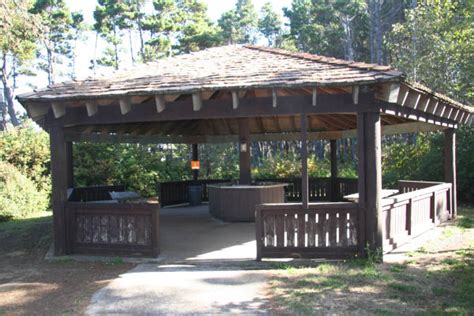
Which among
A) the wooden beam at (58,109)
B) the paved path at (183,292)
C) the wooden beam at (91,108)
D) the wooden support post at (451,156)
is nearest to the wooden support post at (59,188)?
the wooden beam at (58,109)

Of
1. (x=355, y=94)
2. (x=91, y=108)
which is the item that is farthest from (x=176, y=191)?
(x=355, y=94)

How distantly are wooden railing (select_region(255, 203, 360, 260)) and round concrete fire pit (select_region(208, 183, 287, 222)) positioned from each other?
3.99 meters

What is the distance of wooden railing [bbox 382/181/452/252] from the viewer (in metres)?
8.38

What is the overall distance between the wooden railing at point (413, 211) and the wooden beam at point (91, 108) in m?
5.18

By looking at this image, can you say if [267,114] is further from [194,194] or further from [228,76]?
[194,194]

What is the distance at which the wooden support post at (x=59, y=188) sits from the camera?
28.9 ft

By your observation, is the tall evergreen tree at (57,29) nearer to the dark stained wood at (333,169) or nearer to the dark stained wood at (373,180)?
the dark stained wood at (333,169)

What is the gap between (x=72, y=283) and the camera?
6949 mm

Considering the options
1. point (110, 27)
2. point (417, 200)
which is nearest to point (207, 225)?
point (417, 200)

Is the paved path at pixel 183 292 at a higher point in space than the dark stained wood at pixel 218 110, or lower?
lower

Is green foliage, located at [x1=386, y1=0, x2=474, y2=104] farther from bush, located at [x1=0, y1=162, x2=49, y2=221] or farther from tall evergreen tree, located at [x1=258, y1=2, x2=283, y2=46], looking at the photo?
tall evergreen tree, located at [x1=258, y1=2, x2=283, y2=46]

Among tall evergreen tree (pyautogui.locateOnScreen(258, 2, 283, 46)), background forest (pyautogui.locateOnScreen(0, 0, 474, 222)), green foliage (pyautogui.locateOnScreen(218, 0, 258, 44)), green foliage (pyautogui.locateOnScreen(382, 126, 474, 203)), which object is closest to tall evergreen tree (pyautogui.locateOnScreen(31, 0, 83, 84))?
background forest (pyautogui.locateOnScreen(0, 0, 474, 222))

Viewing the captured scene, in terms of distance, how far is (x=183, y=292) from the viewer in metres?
6.23

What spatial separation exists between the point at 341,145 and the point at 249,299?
85.1 feet
